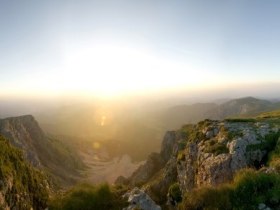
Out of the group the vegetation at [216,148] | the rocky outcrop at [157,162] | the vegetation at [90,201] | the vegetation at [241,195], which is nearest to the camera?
the vegetation at [241,195]

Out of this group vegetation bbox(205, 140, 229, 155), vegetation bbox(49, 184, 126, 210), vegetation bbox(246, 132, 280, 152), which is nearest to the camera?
vegetation bbox(49, 184, 126, 210)

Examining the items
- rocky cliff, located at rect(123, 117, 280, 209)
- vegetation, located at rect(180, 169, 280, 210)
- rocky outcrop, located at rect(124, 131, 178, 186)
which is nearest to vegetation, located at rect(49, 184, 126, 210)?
rocky cliff, located at rect(123, 117, 280, 209)

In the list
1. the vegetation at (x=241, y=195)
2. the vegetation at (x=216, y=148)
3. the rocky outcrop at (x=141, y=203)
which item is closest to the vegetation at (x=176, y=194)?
the vegetation at (x=216, y=148)

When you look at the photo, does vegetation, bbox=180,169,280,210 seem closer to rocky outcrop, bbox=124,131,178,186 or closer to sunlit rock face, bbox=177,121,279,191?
sunlit rock face, bbox=177,121,279,191

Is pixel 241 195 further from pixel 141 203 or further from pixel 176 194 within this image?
pixel 176 194

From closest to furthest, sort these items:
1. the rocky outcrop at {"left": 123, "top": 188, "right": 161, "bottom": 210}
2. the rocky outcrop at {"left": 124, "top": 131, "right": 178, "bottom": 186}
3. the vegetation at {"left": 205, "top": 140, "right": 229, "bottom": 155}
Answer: the rocky outcrop at {"left": 123, "top": 188, "right": 161, "bottom": 210}, the vegetation at {"left": 205, "top": 140, "right": 229, "bottom": 155}, the rocky outcrop at {"left": 124, "top": 131, "right": 178, "bottom": 186}

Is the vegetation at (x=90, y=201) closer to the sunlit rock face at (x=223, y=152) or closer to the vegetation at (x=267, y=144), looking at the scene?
the sunlit rock face at (x=223, y=152)
